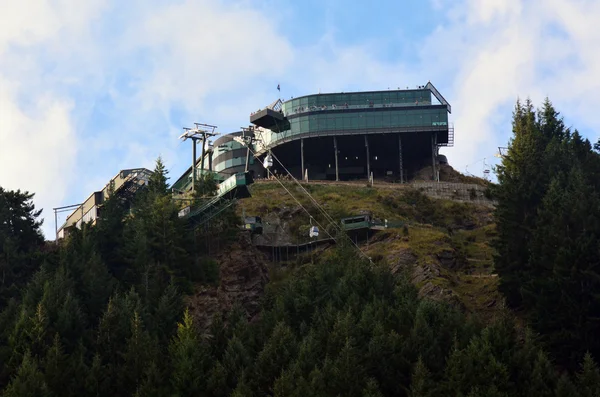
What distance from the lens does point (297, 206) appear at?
9744 centimetres

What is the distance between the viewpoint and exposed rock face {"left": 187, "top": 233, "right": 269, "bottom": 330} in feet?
243

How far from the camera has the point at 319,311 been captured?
6600cm

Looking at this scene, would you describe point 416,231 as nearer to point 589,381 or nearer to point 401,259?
point 401,259

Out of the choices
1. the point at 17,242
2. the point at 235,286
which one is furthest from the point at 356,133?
the point at 17,242

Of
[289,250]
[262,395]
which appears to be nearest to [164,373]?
[262,395]

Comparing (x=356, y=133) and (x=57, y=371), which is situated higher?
(x=356, y=133)

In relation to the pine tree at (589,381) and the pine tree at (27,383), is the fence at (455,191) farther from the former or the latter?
the pine tree at (27,383)

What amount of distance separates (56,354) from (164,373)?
23.2 feet

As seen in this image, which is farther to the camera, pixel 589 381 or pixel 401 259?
pixel 401 259

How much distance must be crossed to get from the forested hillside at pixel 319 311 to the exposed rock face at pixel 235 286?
1007 millimetres

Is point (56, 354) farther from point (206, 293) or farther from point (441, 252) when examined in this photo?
point (441, 252)

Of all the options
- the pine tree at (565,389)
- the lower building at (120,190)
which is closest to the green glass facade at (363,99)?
the lower building at (120,190)

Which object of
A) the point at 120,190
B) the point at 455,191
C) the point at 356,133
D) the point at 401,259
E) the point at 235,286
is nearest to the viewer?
the point at 235,286

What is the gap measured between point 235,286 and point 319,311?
1378 centimetres
